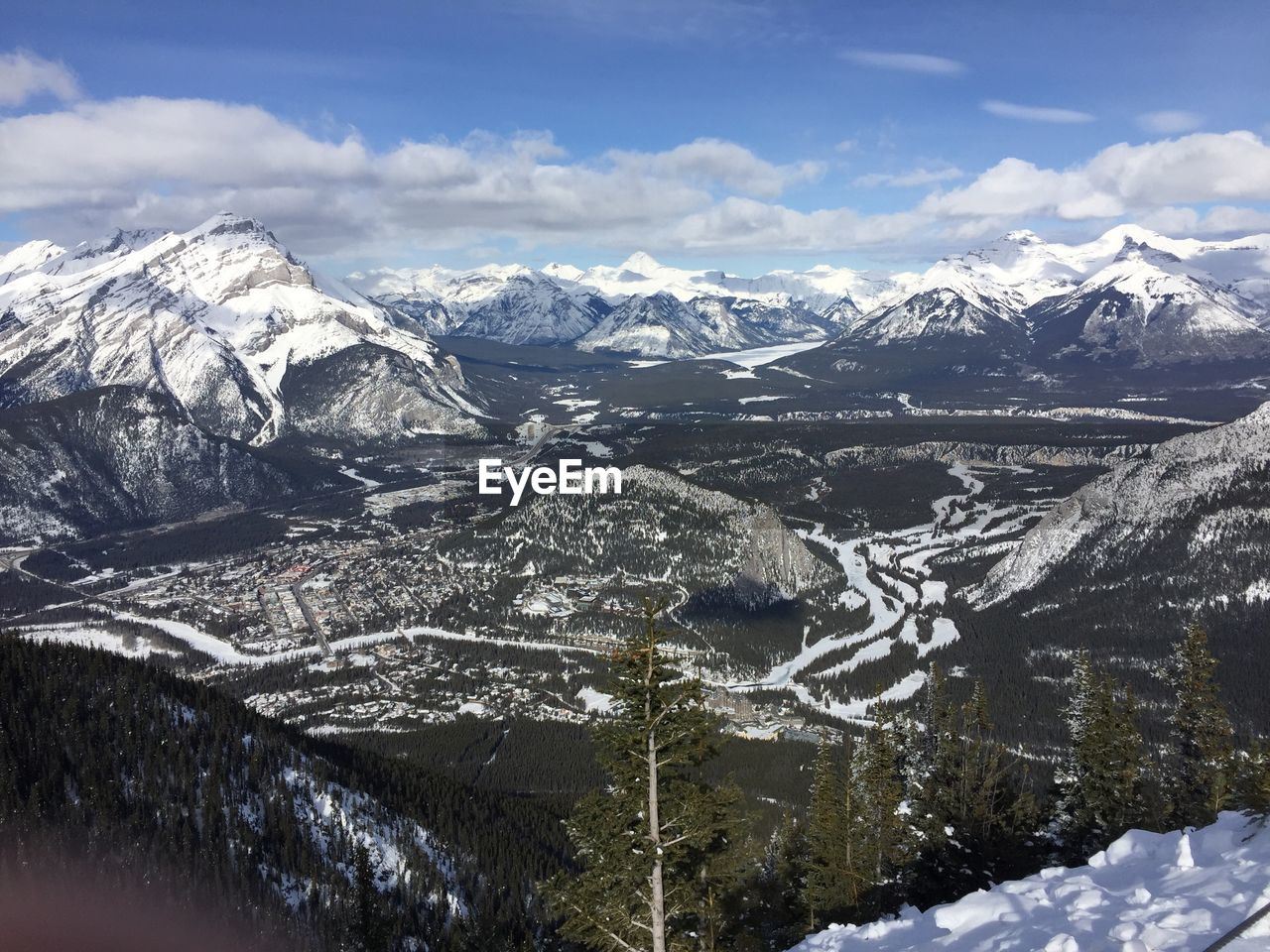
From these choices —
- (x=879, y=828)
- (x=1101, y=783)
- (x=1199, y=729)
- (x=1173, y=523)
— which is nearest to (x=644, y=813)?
(x=879, y=828)

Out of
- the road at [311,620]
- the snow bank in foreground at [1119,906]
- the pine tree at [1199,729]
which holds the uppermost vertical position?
the snow bank in foreground at [1119,906]

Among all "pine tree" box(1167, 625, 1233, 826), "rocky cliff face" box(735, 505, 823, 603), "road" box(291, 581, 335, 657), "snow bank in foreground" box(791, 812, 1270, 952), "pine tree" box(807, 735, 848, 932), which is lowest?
"road" box(291, 581, 335, 657)

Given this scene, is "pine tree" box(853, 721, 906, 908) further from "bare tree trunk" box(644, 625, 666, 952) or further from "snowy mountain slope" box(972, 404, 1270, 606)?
"snowy mountain slope" box(972, 404, 1270, 606)

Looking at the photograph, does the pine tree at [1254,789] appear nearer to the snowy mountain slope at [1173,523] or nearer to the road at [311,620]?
the snowy mountain slope at [1173,523]

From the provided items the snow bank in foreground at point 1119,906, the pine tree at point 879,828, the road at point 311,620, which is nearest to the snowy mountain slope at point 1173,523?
the road at point 311,620

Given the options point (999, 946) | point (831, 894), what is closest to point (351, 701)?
point (831, 894)

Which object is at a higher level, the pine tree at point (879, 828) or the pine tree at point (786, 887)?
the pine tree at point (879, 828)

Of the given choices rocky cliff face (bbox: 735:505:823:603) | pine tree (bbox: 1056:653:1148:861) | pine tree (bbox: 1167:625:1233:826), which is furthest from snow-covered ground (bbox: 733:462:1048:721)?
pine tree (bbox: 1167:625:1233:826)
